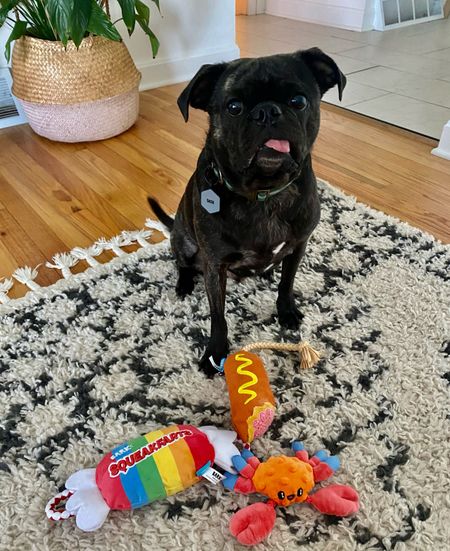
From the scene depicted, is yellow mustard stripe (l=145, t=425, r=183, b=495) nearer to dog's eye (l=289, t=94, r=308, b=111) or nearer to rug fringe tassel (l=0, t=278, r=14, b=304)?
dog's eye (l=289, t=94, r=308, b=111)

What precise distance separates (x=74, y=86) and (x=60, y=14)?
0.38 m

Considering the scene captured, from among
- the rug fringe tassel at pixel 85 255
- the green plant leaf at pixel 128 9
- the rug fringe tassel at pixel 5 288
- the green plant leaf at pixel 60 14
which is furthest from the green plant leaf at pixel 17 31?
the rug fringe tassel at pixel 5 288

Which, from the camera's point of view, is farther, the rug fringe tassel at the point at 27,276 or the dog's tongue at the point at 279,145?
the rug fringe tassel at the point at 27,276

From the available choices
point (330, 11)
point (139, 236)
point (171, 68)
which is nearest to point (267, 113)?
point (139, 236)

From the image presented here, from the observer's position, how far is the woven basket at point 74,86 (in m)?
2.15

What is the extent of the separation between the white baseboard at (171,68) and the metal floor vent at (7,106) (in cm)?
77

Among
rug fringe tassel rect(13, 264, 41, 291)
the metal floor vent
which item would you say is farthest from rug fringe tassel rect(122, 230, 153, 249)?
the metal floor vent

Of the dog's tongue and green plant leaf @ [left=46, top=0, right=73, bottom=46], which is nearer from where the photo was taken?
the dog's tongue

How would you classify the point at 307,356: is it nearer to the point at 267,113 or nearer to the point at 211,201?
the point at 211,201

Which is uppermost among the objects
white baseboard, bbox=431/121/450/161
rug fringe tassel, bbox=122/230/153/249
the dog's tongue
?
the dog's tongue

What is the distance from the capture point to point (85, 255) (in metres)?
1.64

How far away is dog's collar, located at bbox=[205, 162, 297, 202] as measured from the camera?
1.04 meters

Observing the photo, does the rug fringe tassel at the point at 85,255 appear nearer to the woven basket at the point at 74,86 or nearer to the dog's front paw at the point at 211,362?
the dog's front paw at the point at 211,362

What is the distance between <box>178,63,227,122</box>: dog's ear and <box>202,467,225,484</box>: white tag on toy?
720 mm
